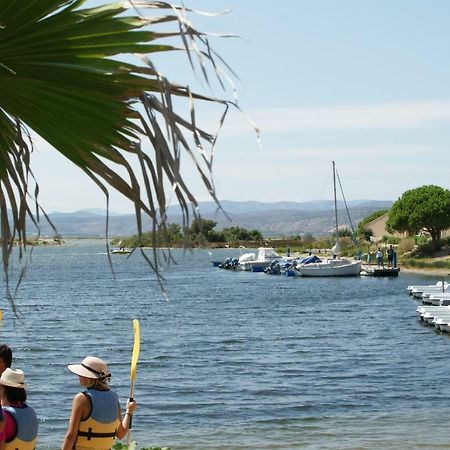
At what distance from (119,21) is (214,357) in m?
36.0

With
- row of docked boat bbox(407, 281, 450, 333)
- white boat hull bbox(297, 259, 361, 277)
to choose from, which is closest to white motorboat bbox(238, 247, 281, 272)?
white boat hull bbox(297, 259, 361, 277)

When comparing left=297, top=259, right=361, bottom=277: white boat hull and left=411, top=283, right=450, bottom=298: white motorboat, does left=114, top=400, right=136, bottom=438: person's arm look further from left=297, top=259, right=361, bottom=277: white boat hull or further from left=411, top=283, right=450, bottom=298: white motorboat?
left=297, top=259, right=361, bottom=277: white boat hull

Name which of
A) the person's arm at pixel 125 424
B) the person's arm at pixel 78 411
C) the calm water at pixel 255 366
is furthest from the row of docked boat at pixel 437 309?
the person's arm at pixel 78 411

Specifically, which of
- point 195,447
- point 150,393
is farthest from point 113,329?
point 195,447

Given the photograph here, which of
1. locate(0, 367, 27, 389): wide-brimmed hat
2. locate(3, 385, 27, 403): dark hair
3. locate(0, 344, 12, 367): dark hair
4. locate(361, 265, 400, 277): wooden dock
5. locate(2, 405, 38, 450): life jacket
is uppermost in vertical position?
locate(0, 344, 12, 367): dark hair

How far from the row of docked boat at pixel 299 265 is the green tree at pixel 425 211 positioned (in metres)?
8.84

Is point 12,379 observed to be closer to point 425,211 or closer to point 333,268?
point 333,268

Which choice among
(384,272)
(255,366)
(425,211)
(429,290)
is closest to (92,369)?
(255,366)

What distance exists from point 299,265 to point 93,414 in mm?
89715

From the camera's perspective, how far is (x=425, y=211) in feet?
340

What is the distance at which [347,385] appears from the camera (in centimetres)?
3089

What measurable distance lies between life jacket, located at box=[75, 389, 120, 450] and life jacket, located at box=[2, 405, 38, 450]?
1.50 feet

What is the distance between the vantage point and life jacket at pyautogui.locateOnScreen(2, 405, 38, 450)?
657 cm

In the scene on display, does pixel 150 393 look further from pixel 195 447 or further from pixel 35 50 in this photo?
pixel 35 50
